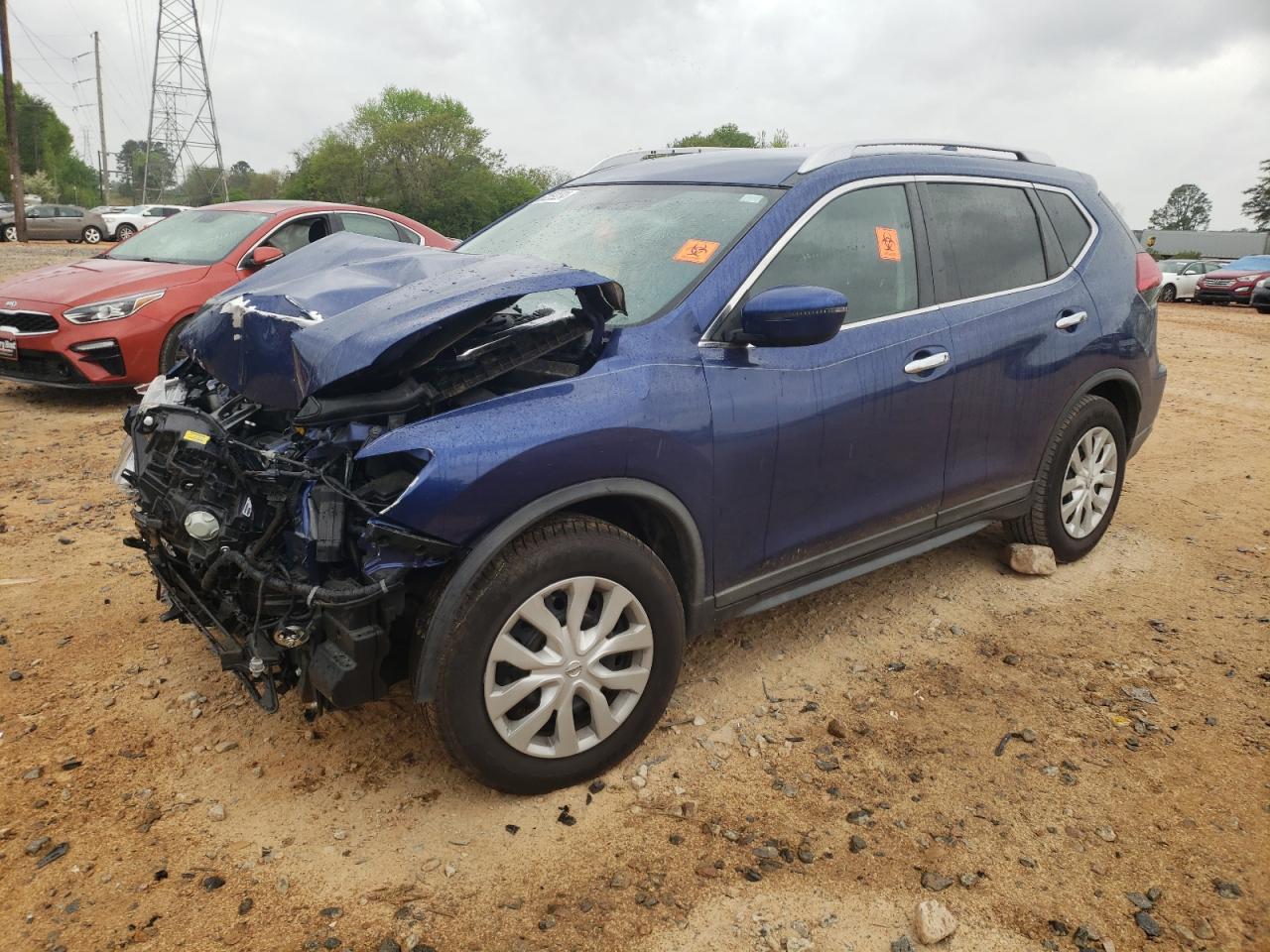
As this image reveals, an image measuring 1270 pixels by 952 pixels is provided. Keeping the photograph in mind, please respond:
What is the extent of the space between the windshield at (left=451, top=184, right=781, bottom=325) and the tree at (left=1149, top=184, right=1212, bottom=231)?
122413 mm

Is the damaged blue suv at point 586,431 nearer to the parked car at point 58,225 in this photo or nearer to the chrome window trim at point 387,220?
the chrome window trim at point 387,220

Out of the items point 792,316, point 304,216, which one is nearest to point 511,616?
point 792,316

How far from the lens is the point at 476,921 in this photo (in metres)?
2.22

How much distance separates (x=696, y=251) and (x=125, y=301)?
5.55 meters

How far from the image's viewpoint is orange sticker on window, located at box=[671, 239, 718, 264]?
2.96 metres

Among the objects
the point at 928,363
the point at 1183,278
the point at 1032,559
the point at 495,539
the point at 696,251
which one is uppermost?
the point at 1183,278

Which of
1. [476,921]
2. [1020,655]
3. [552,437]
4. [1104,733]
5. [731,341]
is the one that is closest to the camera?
[476,921]

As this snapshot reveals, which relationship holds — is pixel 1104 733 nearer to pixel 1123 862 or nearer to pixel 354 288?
pixel 1123 862

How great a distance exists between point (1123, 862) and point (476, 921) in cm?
176

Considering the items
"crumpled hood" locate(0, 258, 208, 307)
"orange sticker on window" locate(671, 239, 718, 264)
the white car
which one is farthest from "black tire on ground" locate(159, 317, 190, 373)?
the white car

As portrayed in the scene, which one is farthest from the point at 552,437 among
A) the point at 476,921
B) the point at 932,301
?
the point at 932,301

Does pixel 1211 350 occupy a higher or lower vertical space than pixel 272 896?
higher

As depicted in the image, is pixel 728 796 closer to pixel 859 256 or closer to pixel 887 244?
pixel 859 256

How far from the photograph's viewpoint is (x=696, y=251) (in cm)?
300
